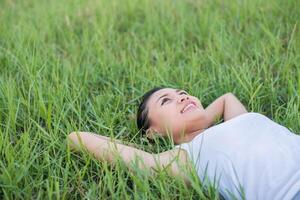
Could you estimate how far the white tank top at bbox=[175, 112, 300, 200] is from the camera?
1.97m

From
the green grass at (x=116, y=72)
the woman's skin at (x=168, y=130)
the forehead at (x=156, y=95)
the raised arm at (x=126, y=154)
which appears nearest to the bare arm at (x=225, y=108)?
the woman's skin at (x=168, y=130)

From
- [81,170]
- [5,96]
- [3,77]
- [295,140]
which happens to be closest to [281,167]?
[295,140]

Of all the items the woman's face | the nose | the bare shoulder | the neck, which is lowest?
the neck

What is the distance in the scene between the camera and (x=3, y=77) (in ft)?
9.70

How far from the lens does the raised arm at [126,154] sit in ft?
6.95

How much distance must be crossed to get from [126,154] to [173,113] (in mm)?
315

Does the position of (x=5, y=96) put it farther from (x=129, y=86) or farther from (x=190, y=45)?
(x=190, y=45)

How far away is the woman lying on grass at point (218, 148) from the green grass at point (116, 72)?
71 mm

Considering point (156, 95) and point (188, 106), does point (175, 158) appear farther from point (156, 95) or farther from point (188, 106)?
point (156, 95)

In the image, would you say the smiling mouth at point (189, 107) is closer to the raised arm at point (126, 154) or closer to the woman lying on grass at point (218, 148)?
the woman lying on grass at point (218, 148)

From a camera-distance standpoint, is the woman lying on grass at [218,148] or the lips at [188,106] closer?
the woman lying on grass at [218,148]

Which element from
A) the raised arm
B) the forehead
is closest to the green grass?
the raised arm

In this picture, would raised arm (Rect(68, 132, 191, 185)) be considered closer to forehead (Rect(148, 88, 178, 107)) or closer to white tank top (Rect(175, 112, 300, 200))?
white tank top (Rect(175, 112, 300, 200))

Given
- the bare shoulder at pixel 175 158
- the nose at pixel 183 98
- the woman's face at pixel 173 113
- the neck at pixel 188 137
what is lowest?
the neck at pixel 188 137
